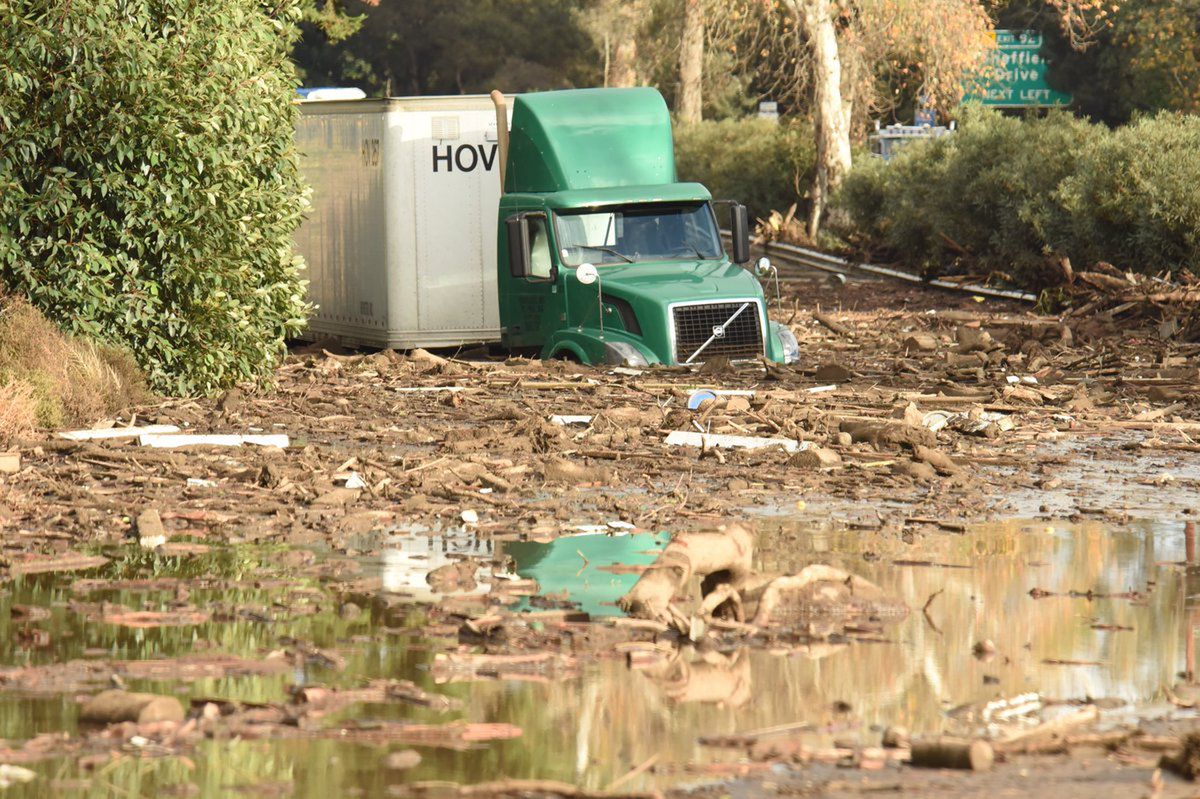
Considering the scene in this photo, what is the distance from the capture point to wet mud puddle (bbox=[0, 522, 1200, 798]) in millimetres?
6812

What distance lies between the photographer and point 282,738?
7023 mm

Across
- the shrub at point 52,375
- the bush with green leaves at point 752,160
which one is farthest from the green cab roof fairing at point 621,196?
the bush with green leaves at point 752,160

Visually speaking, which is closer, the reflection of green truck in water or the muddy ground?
the muddy ground

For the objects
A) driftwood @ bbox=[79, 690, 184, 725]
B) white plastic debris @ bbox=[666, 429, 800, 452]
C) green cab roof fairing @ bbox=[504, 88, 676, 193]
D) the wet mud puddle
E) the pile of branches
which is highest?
green cab roof fairing @ bbox=[504, 88, 676, 193]

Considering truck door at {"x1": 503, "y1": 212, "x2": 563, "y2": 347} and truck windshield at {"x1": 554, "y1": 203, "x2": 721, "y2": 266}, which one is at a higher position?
truck windshield at {"x1": 554, "y1": 203, "x2": 721, "y2": 266}

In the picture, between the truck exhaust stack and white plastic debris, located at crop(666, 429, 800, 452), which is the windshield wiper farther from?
white plastic debris, located at crop(666, 429, 800, 452)

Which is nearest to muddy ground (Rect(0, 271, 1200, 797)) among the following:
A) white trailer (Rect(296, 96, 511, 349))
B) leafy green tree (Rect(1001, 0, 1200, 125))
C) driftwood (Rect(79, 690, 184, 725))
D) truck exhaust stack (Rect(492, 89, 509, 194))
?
driftwood (Rect(79, 690, 184, 725))

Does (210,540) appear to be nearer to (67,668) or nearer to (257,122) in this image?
(67,668)

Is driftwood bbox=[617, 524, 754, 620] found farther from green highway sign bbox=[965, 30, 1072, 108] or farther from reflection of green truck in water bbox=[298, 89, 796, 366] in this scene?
green highway sign bbox=[965, 30, 1072, 108]

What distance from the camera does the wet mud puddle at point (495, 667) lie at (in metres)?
6.81

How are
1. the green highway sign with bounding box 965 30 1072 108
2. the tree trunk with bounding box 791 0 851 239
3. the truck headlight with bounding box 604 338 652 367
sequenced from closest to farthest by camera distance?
1. the truck headlight with bounding box 604 338 652 367
2. the tree trunk with bounding box 791 0 851 239
3. the green highway sign with bounding box 965 30 1072 108

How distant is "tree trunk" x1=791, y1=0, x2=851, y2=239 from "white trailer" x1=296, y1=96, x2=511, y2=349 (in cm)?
1858

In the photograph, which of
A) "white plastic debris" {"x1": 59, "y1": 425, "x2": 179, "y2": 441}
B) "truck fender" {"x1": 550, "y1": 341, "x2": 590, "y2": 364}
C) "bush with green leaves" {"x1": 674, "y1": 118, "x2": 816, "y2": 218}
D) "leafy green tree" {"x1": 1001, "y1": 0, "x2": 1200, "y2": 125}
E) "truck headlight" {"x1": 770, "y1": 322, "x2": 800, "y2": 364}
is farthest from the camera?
"leafy green tree" {"x1": 1001, "y1": 0, "x2": 1200, "y2": 125}

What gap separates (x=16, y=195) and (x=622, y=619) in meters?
9.49
